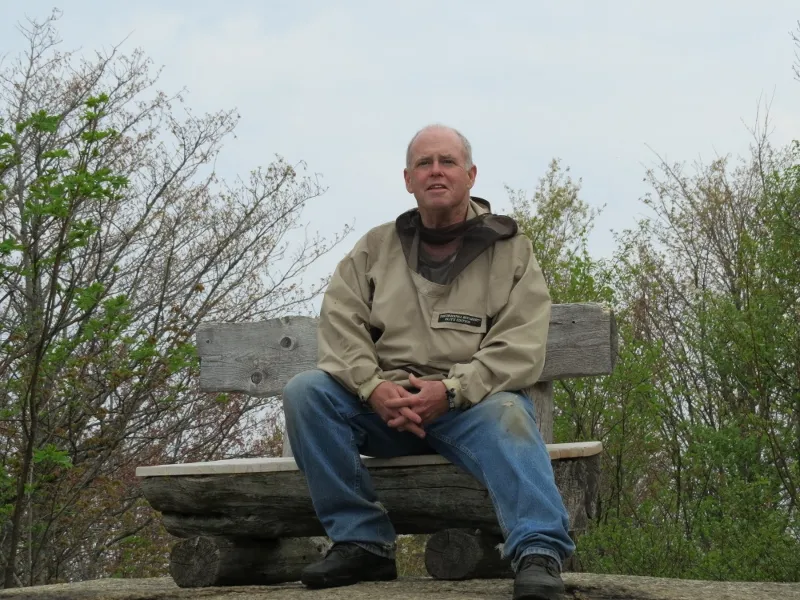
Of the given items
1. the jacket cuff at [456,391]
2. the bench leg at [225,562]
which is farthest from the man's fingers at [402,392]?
the bench leg at [225,562]

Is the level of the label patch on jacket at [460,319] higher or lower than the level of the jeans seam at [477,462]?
higher

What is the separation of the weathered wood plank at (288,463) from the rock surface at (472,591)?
405mm

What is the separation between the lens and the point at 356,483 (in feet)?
12.2

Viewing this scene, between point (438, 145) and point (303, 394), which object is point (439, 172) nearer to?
point (438, 145)

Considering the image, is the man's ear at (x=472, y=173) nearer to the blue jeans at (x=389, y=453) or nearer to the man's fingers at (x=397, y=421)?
the blue jeans at (x=389, y=453)

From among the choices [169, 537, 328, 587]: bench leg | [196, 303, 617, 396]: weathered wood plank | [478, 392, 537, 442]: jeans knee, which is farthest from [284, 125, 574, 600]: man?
[196, 303, 617, 396]: weathered wood plank

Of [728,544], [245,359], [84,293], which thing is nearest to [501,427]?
[245,359]

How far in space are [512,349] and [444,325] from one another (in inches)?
10.3

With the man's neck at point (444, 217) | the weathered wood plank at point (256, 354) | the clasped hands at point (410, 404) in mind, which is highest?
the man's neck at point (444, 217)

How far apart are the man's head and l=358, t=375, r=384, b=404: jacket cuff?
2.25 feet

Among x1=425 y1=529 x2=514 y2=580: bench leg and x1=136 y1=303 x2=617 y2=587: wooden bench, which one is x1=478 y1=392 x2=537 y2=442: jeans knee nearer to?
x1=136 y1=303 x2=617 y2=587: wooden bench

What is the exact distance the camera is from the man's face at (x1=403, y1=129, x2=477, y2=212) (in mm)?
3969

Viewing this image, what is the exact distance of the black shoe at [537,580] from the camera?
10.4 ft

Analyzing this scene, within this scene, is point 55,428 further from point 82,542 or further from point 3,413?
point 82,542
